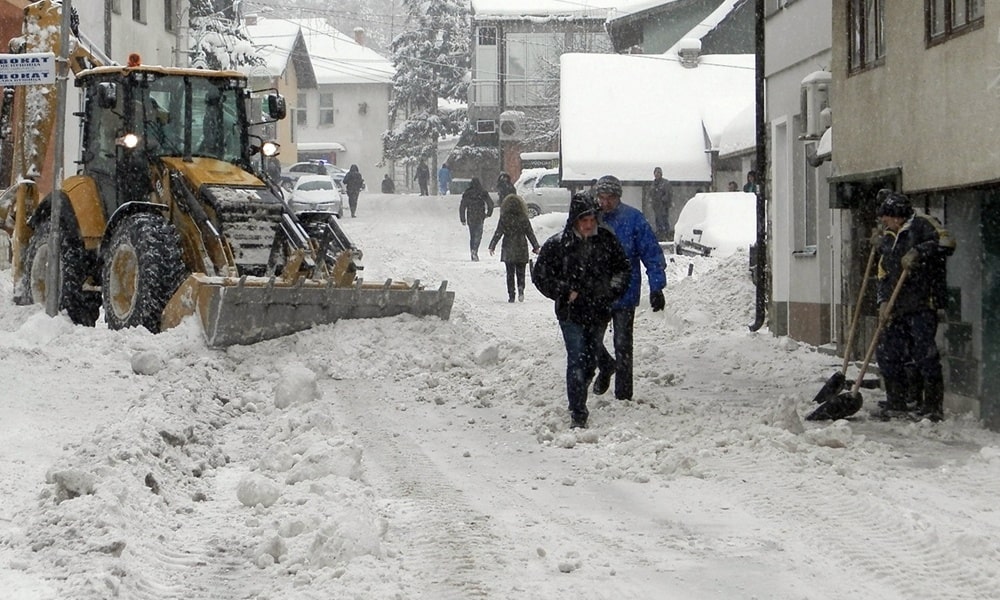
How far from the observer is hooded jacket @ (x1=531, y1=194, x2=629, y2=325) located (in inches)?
396

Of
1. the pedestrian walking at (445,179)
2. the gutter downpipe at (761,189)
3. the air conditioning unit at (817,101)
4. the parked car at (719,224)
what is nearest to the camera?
the air conditioning unit at (817,101)

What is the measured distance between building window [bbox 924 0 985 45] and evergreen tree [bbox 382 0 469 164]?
190 ft

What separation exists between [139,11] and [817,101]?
2448cm

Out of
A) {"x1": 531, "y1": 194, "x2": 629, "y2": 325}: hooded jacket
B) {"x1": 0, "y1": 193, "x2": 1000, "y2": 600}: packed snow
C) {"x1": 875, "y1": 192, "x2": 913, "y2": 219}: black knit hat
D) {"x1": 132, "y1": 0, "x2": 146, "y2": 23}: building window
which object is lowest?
{"x1": 0, "y1": 193, "x2": 1000, "y2": 600}: packed snow

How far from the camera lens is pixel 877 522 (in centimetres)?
678

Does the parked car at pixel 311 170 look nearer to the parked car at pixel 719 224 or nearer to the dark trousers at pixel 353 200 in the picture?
the dark trousers at pixel 353 200

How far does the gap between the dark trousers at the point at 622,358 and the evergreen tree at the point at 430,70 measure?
189 ft

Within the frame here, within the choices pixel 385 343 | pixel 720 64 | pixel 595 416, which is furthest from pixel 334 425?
pixel 720 64

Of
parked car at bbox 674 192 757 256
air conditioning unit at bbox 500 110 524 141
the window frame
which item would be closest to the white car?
air conditioning unit at bbox 500 110 524 141

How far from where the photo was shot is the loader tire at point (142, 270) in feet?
43.3

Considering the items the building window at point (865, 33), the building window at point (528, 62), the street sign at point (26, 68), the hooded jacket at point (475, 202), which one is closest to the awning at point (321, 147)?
the building window at point (528, 62)

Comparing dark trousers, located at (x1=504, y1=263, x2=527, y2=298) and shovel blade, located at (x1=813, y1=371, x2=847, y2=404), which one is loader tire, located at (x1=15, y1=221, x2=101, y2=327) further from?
shovel blade, located at (x1=813, y1=371, x2=847, y2=404)

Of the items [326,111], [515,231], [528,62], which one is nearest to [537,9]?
[528,62]

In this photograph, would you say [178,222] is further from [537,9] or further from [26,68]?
[537,9]
